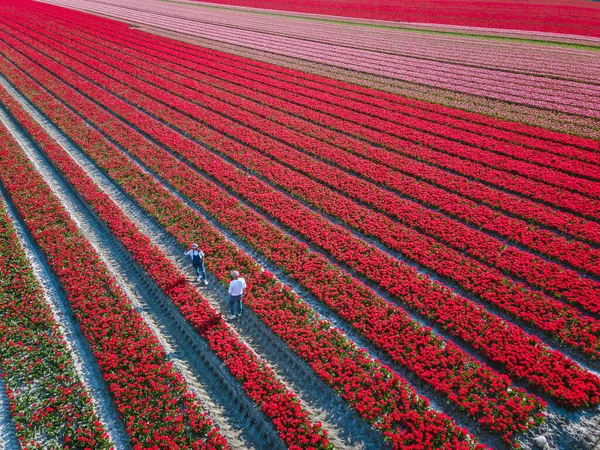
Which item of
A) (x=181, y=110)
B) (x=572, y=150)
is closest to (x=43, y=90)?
(x=181, y=110)

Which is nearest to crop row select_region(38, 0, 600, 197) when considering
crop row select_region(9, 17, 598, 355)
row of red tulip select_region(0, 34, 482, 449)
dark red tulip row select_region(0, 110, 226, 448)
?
crop row select_region(9, 17, 598, 355)

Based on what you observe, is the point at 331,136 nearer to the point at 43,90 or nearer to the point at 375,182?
the point at 375,182

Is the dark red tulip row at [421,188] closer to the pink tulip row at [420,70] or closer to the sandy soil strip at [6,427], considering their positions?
the pink tulip row at [420,70]

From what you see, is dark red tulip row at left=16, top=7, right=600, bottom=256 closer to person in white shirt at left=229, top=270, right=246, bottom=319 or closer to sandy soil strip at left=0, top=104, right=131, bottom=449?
person in white shirt at left=229, top=270, right=246, bottom=319

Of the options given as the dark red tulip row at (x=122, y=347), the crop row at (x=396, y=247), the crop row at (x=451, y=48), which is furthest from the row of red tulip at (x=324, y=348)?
the crop row at (x=451, y=48)

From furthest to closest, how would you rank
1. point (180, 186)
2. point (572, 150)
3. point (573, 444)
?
point (572, 150), point (180, 186), point (573, 444)

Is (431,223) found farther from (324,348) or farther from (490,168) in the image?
(324,348)
